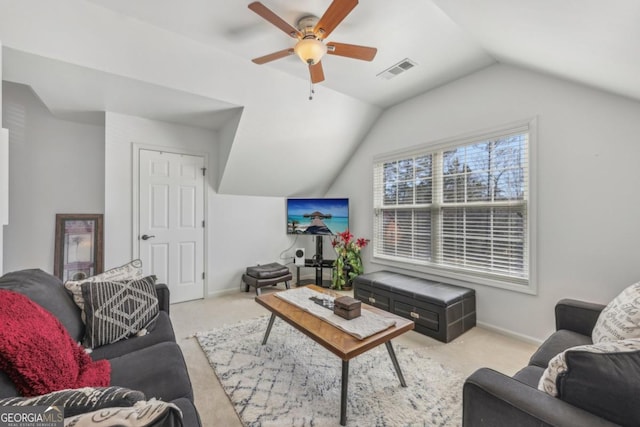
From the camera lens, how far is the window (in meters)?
2.63

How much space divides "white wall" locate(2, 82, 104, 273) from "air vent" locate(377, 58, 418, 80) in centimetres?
370

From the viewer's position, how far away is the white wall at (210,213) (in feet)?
10.4

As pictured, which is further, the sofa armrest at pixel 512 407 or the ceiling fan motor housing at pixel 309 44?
the ceiling fan motor housing at pixel 309 44

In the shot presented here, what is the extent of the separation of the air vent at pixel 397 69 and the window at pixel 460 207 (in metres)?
0.96

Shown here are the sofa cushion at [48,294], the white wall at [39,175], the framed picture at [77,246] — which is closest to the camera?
the sofa cushion at [48,294]

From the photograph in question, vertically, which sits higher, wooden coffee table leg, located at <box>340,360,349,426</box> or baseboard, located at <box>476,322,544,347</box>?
wooden coffee table leg, located at <box>340,360,349,426</box>

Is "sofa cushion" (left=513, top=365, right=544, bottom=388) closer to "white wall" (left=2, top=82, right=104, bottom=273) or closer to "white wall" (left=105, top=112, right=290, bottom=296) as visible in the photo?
"white wall" (left=105, top=112, right=290, bottom=296)

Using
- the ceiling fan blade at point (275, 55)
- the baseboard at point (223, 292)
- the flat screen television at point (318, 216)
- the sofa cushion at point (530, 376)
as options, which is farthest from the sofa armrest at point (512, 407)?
the baseboard at point (223, 292)

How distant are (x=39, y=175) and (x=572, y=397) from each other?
4778 millimetres

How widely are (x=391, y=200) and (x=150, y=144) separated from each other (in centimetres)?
331

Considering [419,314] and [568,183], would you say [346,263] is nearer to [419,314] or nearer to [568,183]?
[419,314]

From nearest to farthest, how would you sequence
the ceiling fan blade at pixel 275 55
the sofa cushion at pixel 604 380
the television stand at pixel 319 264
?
1. the sofa cushion at pixel 604 380
2. the ceiling fan blade at pixel 275 55
3. the television stand at pixel 319 264

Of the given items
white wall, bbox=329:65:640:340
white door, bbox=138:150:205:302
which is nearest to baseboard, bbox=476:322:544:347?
white wall, bbox=329:65:640:340

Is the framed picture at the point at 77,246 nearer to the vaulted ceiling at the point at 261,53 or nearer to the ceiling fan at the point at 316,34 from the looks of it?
the vaulted ceiling at the point at 261,53
